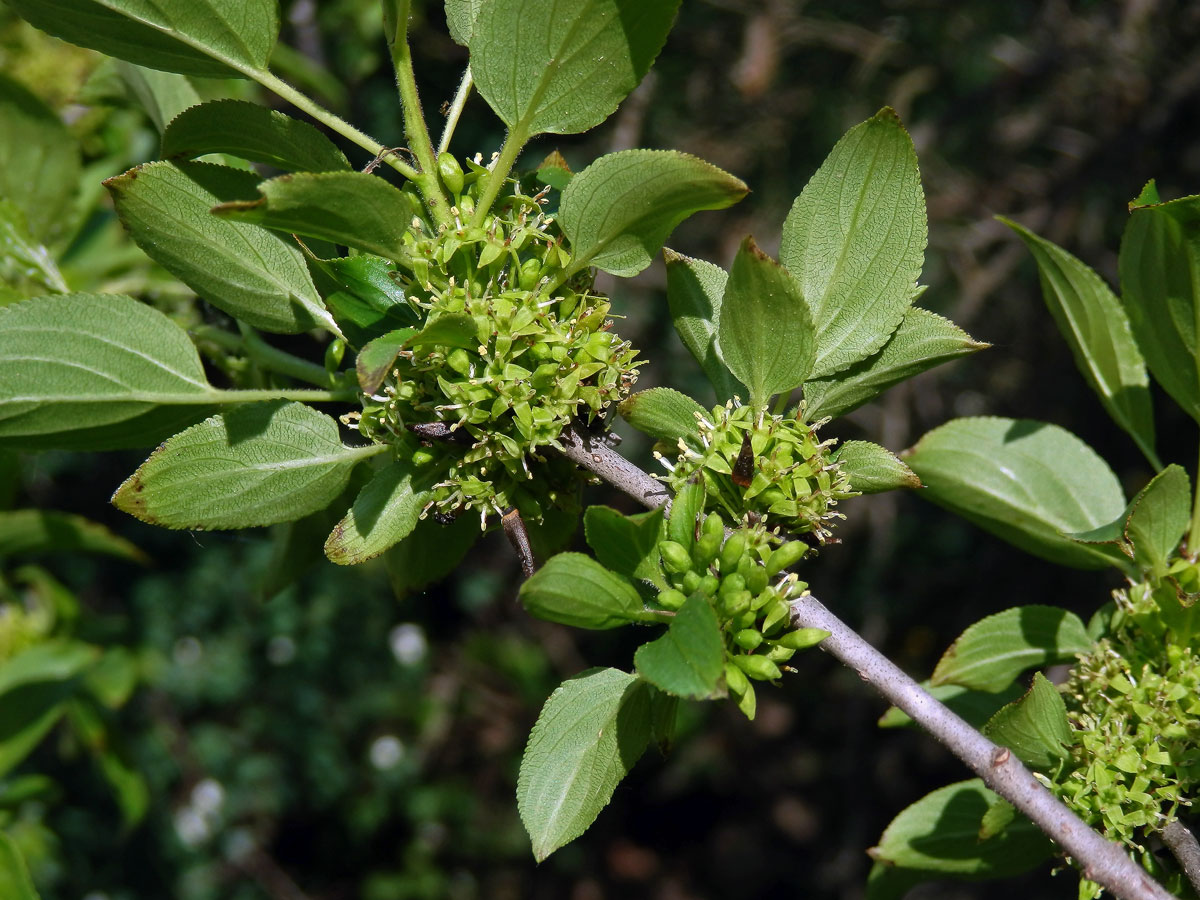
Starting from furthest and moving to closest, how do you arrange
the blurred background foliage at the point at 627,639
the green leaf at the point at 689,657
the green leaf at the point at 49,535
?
the blurred background foliage at the point at 627,639 → the green leaf at the point at 49,535 → the green leaf at the point at 689,657

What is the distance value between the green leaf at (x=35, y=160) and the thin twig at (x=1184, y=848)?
137 cm

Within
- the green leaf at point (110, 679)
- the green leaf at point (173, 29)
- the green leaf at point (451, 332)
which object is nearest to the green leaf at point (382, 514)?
the green leaf at point (451, 332)

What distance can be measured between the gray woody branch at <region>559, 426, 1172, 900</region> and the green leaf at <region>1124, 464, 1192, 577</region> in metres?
0.23

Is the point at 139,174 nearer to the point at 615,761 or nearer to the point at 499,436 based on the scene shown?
the point at 499,436

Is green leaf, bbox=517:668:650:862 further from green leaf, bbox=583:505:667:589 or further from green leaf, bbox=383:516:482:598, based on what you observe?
green leaf, bbox=383:516:482:598

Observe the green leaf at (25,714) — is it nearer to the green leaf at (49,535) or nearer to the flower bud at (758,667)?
the green leaf at (49,535)

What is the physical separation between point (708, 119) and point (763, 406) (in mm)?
3725

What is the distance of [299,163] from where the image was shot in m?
0.73

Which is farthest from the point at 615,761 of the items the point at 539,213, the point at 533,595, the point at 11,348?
the point at 11,348

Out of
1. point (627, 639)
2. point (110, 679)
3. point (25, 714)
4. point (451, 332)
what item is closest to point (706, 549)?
point (451, 332)

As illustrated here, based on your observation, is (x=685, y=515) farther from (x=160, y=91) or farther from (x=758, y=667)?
(x=160, y=91)

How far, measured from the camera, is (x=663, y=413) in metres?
0.77

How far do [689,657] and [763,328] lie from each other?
26cm

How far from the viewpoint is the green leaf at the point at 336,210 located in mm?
A: 592
